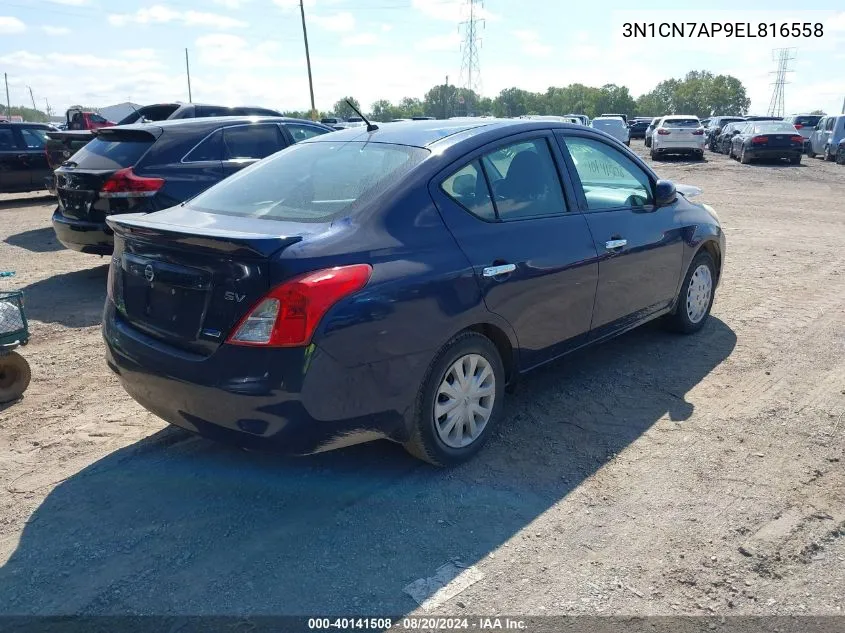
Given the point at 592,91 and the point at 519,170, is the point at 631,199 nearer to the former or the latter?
the point at 519,170

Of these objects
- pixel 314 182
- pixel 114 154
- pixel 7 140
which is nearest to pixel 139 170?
pixel 114 154

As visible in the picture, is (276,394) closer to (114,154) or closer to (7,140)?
(114,154)

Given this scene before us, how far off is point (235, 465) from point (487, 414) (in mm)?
1337

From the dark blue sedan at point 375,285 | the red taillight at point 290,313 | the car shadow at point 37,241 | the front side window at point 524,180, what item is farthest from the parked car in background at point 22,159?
the red taillight at point 290,313

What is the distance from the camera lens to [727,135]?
106 ft

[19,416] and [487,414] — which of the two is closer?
[487,414]

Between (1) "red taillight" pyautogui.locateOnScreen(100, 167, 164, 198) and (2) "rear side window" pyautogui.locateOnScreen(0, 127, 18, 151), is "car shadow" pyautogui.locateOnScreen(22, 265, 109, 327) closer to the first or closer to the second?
(1) "red taillight" pyautogui.locateOnScreen(100, 167, 164, 198)

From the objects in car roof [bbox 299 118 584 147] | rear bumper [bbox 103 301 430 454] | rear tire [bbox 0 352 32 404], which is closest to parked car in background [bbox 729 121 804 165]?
car roof [bbox 299 118 584 147]

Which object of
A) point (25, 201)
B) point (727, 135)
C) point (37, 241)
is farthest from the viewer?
point (727, 135)

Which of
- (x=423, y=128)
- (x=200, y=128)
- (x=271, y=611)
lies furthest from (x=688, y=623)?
(x=200, y=128)

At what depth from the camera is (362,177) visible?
3633 millimetres

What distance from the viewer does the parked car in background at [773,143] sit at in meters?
25.6

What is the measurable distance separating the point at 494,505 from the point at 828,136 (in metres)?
30.1

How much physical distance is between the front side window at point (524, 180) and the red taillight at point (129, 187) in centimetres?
437
